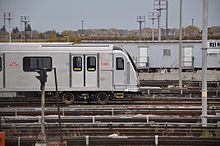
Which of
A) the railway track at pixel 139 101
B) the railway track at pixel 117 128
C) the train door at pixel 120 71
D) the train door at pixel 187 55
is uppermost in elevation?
the train door at pixel 187 55

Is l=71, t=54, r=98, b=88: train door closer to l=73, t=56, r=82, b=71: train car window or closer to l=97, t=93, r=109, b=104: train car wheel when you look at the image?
l=73, t=56, r=82, b=71: train car window

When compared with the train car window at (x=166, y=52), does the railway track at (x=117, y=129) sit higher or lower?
lower

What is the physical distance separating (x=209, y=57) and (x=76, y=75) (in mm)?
22989

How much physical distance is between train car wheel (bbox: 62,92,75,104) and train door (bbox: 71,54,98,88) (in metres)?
0.86

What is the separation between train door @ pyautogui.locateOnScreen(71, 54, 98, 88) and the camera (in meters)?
21.9

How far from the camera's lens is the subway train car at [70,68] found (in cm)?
2188

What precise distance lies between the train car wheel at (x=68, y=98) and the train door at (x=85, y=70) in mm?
863

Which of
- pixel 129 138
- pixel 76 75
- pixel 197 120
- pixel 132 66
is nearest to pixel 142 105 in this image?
pixel 132 66

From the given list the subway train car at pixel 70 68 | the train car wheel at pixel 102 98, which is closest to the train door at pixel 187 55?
the subway train car at pixel 70 68

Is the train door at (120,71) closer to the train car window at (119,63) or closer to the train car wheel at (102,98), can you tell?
the train car window at (119,63)

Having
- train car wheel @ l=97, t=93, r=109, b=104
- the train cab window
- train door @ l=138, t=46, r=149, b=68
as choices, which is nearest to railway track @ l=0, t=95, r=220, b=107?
train car wheel @ l=97, t=93, r=109, b=104

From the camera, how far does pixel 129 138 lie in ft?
43.2

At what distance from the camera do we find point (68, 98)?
73.4 ft

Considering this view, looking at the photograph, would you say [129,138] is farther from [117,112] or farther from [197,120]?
[117,112]
